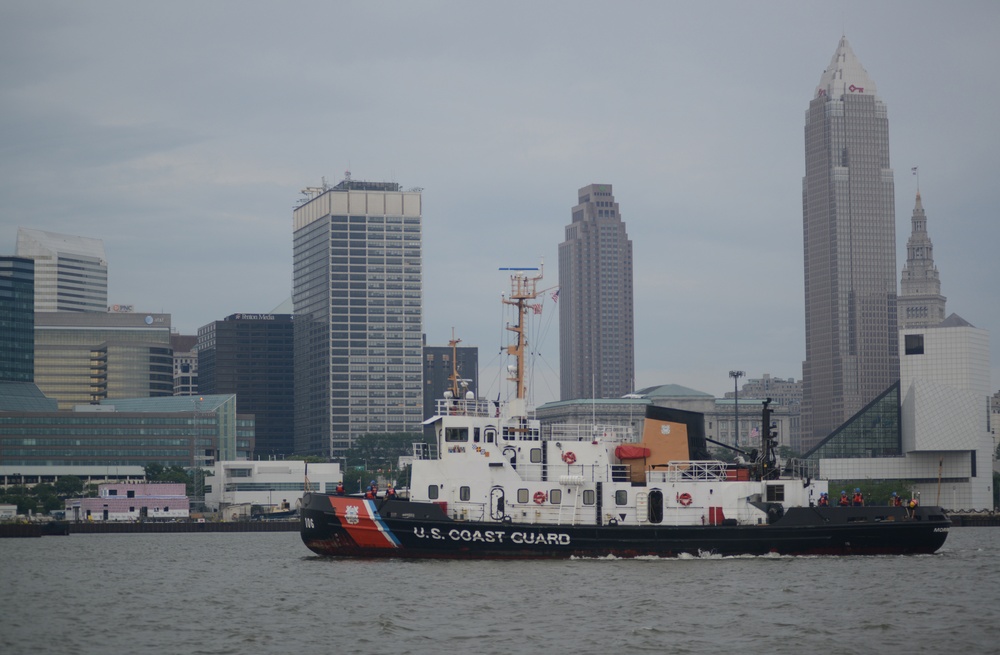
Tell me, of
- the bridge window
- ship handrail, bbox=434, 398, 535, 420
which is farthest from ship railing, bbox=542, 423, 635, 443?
the bridge window

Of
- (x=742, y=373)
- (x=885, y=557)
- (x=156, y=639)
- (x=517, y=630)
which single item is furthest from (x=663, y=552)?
(x=742, y=373)

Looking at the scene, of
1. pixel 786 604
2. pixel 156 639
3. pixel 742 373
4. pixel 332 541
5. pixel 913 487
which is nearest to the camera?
pixel 156 639

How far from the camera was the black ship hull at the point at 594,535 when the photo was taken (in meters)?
53.1

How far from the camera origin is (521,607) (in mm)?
40969

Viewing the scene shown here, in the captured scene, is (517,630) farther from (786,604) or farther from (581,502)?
(581,502)

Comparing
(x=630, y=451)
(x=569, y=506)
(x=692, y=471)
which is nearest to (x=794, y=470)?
(x=692, y=471)

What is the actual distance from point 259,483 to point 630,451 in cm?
11876

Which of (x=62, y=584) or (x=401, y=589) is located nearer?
(x=401, y=589)

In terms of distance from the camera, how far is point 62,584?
53156 millimetres

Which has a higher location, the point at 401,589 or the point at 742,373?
the point at 742,373

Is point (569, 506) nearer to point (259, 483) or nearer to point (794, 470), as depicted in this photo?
point (794, 470)

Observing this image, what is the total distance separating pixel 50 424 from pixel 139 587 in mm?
140401

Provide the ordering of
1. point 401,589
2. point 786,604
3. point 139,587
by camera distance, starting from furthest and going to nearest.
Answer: point 139,587
point 401,589
point 786,604

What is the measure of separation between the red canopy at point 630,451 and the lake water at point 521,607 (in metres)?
4.47
